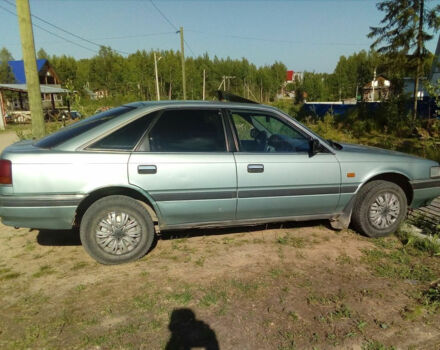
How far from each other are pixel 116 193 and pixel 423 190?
377 centimetres

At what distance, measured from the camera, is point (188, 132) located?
12.2 ft

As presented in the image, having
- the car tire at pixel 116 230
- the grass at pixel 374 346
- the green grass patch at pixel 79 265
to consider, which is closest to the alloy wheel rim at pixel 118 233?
the car tire at pixel 116 230

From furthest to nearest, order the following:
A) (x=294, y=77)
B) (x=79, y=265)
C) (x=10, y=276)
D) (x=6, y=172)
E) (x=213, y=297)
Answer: (x=294, y=77) → (x=79, y=265) → (x=10, y=276) → (x=6, y=172) → (x=213, y=297)

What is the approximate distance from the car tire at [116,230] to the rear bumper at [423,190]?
3.31 metres

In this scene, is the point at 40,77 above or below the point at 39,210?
above

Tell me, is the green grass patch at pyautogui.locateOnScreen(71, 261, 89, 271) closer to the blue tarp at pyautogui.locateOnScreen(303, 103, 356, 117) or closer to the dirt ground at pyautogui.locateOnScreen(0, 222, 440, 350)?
the dirt ground at pyautogui.locateOnScreen(0, 222, 440, 350)

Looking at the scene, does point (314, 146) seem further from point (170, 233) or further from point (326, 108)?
point (326, 108)

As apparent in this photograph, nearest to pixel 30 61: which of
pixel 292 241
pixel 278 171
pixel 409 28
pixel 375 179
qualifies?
pixel 278 171

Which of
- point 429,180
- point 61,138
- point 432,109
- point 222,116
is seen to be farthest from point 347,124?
point 61,138

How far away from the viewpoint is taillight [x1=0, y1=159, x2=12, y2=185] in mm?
3205

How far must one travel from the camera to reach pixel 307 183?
Result: 3.96m

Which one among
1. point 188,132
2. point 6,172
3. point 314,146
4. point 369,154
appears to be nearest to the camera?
point 6,172

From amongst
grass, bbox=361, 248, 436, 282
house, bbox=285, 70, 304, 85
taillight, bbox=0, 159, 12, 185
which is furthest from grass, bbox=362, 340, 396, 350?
house, bbox=285, 70, 304, 85

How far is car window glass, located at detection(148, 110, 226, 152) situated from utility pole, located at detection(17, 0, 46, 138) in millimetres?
3937
